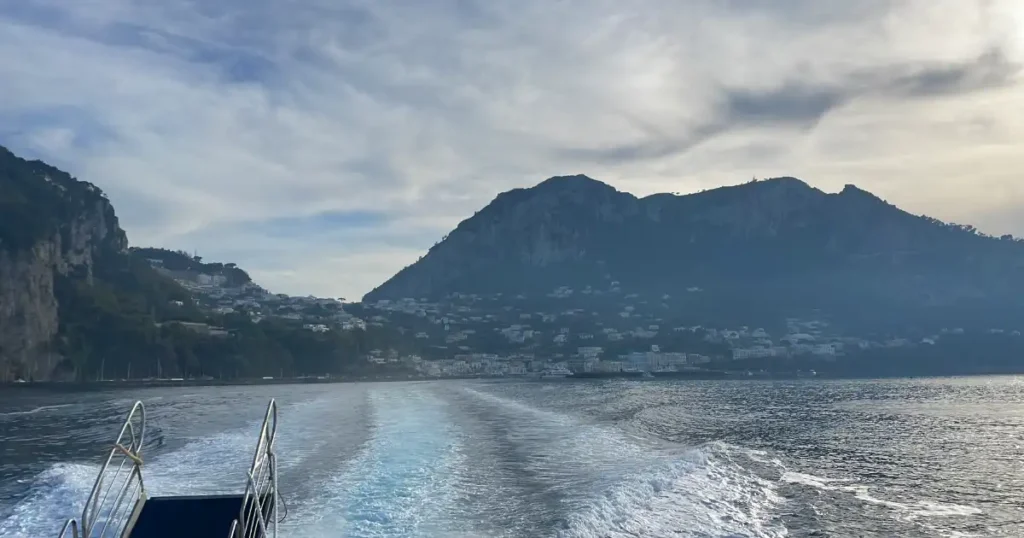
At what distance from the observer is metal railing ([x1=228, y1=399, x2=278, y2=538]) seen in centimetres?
873

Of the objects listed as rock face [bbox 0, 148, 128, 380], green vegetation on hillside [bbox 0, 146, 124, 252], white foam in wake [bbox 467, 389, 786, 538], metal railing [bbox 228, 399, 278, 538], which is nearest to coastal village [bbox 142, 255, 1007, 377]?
rock face [bbox 0, 148, 128, 380]

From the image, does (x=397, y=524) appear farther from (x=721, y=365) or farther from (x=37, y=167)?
(x=37, y=167)

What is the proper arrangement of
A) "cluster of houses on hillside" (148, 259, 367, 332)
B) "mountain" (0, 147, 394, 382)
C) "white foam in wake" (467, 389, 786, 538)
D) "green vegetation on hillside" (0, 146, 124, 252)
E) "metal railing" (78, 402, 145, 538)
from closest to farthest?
"metal railing" (78, 402, 145, 538)
"white foam in wake" (467, 389, 786, 538)
"mountain" (0, 147, 394, 382)
"green vegetation on hillside" (0, 146, 124, 252)
"cluster of houses on hillside" (148, 259, 367, 332)

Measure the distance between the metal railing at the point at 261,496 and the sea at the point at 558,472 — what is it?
4.09 meters

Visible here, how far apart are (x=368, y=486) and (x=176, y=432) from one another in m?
18.4

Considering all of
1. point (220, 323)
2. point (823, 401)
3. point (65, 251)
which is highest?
point (65, 251)

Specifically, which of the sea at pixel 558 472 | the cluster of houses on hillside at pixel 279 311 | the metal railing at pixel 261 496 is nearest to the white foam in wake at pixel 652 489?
the sea at pixel 558 472

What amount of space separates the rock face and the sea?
218ft

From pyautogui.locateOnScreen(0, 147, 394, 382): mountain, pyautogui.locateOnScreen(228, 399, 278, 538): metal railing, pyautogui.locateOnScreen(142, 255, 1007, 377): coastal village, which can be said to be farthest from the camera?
pyautogui.locateOnScreen(142, 255, 1007, 377): coastal village

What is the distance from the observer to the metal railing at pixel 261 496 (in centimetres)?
873

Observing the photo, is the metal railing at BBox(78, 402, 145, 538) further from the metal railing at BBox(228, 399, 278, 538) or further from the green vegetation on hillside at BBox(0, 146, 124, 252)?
the green vegetation on hillside at BBox(0, 146, 124, 252)

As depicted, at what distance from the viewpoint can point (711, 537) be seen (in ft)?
47.3

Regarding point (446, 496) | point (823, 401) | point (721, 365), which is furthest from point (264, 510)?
point (721, 365)

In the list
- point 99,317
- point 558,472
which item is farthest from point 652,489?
point 99,317
